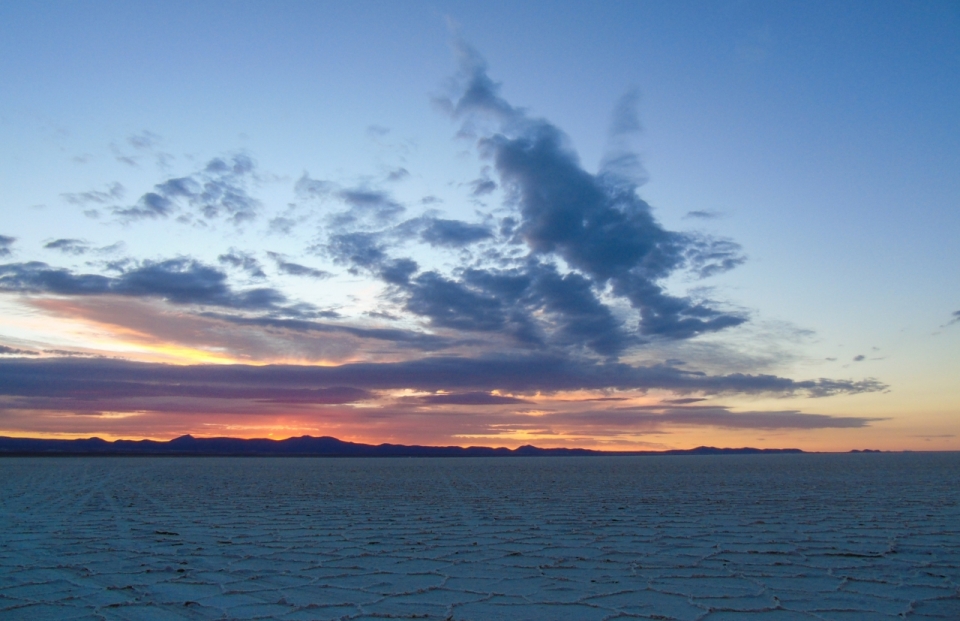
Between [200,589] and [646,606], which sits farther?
[200,589]

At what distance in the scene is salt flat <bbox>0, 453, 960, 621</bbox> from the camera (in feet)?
14.4

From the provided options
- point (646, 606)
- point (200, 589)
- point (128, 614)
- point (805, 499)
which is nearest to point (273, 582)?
point (200, 589)

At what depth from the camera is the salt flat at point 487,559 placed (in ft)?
14.4

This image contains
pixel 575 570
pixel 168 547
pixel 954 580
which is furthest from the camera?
pixel 168 547

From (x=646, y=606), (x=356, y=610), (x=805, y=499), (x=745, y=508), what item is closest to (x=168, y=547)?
(x=356, y=610)

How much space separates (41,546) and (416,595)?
4.47 metres

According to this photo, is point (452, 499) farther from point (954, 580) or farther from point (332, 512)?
point (954, 580)

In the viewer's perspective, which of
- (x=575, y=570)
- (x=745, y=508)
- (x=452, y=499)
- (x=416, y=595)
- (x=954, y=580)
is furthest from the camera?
(x=452, y=499)

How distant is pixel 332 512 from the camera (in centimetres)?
984

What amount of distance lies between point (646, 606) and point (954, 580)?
102 inches

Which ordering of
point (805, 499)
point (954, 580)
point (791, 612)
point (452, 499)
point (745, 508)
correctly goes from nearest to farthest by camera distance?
1. point (791, 612)
2. point (954, 580)
3. point (745, 508)
4. point (805, 499)
5. point (452, 499)

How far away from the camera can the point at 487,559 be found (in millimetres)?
5984

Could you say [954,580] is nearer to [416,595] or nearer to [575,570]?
[575,570]

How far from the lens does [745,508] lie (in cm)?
980
